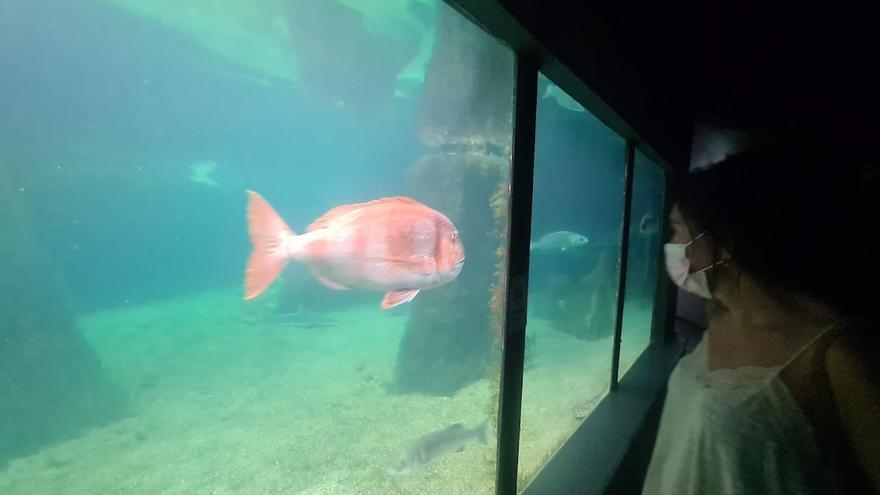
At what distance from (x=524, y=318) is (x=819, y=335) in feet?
3.57

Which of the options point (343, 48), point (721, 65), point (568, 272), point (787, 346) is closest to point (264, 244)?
point (787, 346)

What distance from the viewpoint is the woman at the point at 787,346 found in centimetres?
109

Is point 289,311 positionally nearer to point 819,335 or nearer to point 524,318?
point 524,318

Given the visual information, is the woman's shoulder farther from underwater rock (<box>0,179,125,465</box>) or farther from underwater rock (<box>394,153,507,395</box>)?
underwater rock (<box>0,179,125,465</box>)

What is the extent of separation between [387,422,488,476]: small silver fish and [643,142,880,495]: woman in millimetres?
2569

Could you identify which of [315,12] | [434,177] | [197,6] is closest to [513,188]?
[434,177]

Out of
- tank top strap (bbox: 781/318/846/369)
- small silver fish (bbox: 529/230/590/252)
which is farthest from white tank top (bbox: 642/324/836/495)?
small silver fish (bbox: 529/230/590/252)

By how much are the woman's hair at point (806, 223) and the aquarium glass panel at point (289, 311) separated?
0.99 meters

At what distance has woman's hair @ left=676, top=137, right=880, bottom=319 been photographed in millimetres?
1182

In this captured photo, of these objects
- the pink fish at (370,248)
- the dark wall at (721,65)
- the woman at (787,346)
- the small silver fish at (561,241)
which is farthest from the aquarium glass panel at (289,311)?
the small silver fish at (561,241)

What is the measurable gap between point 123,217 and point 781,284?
62.2 meters

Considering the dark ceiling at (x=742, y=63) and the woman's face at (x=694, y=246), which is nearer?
the woman's face at (x=694, y=246)

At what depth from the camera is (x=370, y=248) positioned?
2.14 meters

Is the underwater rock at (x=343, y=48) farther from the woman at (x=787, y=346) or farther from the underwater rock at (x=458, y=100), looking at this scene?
the woman at (x=787, y=346)
